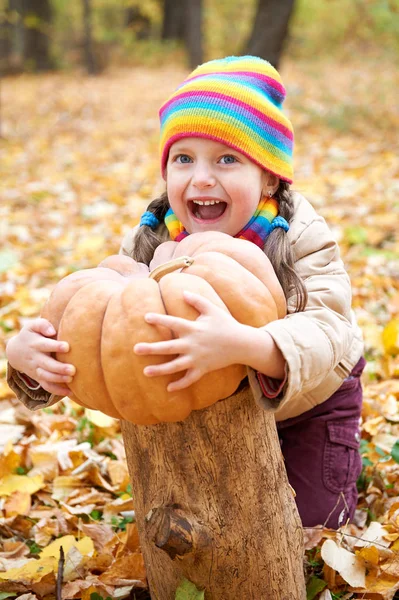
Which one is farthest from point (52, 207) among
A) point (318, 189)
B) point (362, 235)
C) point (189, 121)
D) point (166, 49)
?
point (166, 49)

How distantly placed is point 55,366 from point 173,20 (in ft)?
75.4

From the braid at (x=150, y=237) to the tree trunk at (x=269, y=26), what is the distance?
8280 mm

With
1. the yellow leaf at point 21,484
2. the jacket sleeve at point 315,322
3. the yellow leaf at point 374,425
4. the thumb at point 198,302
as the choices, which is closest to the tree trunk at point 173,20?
the yellow leaf at point 374,425

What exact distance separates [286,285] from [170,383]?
57 cm

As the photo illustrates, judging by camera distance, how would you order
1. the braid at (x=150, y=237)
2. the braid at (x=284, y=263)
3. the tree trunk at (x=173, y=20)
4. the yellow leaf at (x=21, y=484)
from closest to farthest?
the braid at (x=284, y=263)
the braid at (x=150, y=237)
the yellow leaf at (x=21, y=484)
the tree trunk at (x=173, y=20)

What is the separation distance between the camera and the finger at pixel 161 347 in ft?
4.86

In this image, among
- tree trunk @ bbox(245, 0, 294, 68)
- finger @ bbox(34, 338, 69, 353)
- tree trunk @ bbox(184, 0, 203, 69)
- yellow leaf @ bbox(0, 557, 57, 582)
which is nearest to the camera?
finger @ bbox(34, 338, 69, 353)

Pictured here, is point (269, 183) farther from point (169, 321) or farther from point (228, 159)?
point (169, 321)

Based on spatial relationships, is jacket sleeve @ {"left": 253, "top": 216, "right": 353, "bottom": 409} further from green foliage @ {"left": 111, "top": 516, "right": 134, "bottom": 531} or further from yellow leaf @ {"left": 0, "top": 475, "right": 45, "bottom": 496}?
yellow leaf @ {"left": 0, "top": 475, "right": 45, "bottom": 496}

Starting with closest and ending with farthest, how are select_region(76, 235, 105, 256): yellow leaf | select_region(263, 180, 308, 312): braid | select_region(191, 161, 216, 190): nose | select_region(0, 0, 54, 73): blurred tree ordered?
select_region(263, 180, 308, 312): braid, select_region(191, 161, 216, 190): nose, select_region(76, 235, 105, 256): yellow leaf, select_region(0, 0, 54, 73): blurred tree

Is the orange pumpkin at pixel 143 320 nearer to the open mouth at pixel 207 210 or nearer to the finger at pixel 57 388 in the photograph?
the finger at pixel 57 388

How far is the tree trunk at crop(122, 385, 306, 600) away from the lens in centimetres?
171

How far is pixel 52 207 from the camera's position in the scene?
7.20 meters

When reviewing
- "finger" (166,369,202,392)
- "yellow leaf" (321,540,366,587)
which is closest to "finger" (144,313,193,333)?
"finger" (166,369,202,392)
